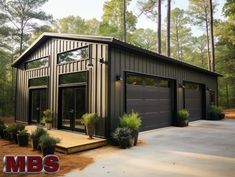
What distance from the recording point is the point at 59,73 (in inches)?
385

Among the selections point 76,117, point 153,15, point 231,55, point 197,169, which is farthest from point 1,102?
point 231,55

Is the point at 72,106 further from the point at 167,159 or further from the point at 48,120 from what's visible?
the point at 167,159

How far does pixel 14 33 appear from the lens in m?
20.0

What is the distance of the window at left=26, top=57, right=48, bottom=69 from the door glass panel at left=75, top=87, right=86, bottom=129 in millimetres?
2931

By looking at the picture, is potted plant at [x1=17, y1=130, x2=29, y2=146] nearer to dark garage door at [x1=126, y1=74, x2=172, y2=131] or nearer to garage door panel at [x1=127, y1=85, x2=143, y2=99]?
dark garage door at [x1=126, y1=74, x2=172, y2=131]

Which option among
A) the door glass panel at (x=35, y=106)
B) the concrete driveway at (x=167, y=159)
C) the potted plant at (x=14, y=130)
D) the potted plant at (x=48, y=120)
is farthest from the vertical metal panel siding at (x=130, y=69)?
the door glass panel at (x=35, y=106)

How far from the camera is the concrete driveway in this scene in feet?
14.5

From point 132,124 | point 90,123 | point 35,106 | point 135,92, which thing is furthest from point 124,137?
point 35,106

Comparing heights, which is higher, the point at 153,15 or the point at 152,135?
the point at 153,15

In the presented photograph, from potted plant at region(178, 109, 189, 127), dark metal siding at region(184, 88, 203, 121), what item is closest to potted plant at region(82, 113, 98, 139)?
A: potted plant at region(178, 109, 189, 127)

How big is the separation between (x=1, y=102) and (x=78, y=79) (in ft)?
40.8

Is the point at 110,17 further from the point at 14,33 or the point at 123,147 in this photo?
the point at 123,147

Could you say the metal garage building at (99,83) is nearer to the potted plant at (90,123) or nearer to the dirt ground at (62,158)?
the potted plant at (90,123)

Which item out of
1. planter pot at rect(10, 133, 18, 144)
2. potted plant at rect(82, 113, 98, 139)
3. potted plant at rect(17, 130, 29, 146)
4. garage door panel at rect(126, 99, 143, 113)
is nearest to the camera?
potted plant at rect(17, 130, 29, 146)
